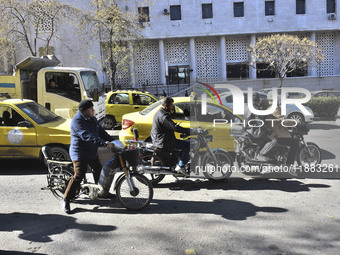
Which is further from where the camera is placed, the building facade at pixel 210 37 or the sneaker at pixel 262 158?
the building facade at pixel 210 37

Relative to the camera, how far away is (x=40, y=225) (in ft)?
15.4

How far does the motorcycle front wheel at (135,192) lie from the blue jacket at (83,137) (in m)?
0.67

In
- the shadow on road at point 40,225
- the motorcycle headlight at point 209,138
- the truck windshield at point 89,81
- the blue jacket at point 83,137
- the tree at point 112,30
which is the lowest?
the shadow on road at point 40,225

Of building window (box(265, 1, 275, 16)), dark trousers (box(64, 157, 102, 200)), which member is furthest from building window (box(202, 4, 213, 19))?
dark trousers (box(64, 157, 102, 200))

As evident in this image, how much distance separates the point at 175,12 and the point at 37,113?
79.7 feet

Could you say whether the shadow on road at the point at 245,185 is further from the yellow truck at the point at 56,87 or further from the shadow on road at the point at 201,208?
the yellow truck at the point at 56,87

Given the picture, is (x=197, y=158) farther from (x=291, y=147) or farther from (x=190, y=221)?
(x=291, y=147)

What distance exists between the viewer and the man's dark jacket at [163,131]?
5.91 m

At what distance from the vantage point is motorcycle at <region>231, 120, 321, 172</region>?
6.68 m

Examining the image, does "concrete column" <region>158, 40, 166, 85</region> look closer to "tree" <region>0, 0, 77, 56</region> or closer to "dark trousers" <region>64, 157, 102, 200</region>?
"tree" <region>0, 0, 77, 56</region>

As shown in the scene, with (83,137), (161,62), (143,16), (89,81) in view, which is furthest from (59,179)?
(161,62)

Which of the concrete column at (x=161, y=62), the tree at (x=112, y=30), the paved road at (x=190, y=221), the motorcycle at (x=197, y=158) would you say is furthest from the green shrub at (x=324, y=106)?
the concrete column at (x=161, y=62)

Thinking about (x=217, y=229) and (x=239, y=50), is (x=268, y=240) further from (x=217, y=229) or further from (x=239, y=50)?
(x=239, y=50)

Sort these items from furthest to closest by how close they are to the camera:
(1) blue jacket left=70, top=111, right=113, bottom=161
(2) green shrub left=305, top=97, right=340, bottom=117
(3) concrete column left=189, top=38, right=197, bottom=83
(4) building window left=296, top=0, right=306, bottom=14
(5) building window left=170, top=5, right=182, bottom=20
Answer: (3) concrete column left=189, top=38, right=197, bottom=83 → (4) building window left=296, top=0, right=306, bottom=14 → (5) building window left=170, top=5, right=182, bottom=20 → (2) green shrub left=305, top=97, right=340, bottom=117 → (1) blue jacket left=70, top=111, right=113, bottom=161
